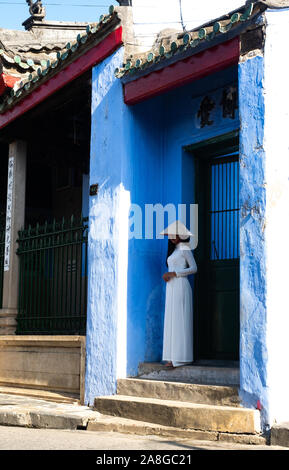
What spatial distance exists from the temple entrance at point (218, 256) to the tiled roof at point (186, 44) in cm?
124

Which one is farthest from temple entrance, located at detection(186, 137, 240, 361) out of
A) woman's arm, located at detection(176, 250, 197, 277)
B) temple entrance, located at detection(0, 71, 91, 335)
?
temple entrance, located at detection(0, 71, 91, 335)

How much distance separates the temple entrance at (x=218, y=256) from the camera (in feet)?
26.4

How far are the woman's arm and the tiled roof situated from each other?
2.30 m

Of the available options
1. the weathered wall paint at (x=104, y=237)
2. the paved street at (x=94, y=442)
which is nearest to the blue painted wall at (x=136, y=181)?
the weathered wall paint at (x=104, y=237)

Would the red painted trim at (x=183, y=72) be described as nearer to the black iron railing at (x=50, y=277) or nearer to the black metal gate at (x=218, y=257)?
the black metal gate at (x=218, y=257)

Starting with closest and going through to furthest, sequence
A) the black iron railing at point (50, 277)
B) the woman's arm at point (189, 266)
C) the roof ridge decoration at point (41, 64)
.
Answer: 1. the woman's arm at point (189, 266)
2. the roof ridge decoration at point (41, 64)
3. the black iron railing at point (50, 277)

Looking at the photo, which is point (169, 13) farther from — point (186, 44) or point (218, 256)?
point (218, 256)

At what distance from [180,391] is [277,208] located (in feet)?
7.34

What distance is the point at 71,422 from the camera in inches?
283

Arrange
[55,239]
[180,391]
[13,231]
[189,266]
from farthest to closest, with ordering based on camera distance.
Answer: [13,231], [55,239], [189,266], [180,391]

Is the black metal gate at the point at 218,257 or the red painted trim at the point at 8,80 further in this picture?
the red painted trim at the point at 8,80

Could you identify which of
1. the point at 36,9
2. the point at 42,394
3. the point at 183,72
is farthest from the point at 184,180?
the point at 36,9
